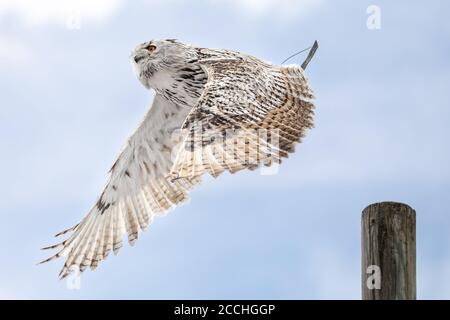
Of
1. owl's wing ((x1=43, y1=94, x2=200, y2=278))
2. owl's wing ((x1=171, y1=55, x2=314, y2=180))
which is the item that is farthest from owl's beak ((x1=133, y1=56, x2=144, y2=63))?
owl's wing ((x1=171, y1=55, x2=314, y2=180))

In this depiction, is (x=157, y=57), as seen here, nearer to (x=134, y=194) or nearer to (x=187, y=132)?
(x=134, y=194)

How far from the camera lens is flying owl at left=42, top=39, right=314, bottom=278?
10.1m

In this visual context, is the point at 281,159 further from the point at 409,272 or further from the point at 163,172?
the point at 163,172

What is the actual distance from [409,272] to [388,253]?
0.21 meters

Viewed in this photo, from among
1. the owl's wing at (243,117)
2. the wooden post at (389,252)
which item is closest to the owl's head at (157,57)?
the owl's wing at (243,117)

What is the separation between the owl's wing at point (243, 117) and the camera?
32.5 feet

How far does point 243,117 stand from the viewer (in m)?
10.7

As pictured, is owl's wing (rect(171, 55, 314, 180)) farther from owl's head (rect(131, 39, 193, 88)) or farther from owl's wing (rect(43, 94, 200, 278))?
owl's wing (rect(43, 94, 200, 278))

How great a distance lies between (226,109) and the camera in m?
10.6

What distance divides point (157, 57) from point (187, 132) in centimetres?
265

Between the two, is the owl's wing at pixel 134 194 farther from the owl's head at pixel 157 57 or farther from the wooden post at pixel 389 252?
the wooden post at pixel 389 252

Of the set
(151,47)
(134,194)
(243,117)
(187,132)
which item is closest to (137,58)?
(151,47)
